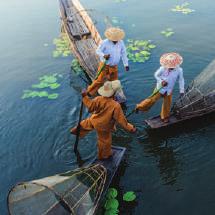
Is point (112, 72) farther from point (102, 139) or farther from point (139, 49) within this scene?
point (139, 49)

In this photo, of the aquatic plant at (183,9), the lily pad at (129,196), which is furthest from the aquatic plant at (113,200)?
the aquatic plant at (183,9)

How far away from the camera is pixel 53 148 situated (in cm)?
807

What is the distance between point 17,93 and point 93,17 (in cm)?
683

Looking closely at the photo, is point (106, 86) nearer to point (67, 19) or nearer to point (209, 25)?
point (67, 19)

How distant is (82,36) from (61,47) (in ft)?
3.85

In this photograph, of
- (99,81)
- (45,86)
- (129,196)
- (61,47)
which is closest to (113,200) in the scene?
(129,196)

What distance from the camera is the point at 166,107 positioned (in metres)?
7.79

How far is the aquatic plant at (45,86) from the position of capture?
33.5ft

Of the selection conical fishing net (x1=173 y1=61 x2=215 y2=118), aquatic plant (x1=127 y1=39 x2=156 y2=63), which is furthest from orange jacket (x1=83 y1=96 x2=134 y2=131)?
aquatic plant (x1=127 y1=39 x2=156 y2=63)

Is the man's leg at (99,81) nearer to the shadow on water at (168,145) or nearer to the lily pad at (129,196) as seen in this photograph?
the shadow on water at (168,145)

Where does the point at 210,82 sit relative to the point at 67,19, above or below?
below

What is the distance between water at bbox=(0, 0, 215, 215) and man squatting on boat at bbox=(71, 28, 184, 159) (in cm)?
89

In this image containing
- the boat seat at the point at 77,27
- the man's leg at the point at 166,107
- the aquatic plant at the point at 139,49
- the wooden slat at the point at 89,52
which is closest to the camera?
the man's leg at the point at 166,107

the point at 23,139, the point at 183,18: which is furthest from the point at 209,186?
the point at 183,18
